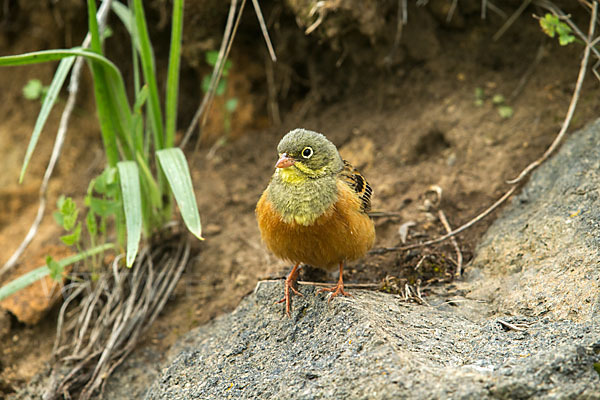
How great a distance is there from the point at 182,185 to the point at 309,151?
2.93ft

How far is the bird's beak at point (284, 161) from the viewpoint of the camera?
11.9 ft

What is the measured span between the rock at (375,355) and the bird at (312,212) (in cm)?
25

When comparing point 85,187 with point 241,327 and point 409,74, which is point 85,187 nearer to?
point 241,327

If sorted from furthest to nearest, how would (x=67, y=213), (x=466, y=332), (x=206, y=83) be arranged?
1. (x=206, y=83)
2. (x=67, y=213)
3. (x=466, y=332)

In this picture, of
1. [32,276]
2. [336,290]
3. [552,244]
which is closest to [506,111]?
[552,244]

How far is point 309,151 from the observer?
12.2 ft

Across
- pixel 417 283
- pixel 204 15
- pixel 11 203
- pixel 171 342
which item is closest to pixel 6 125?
pixel 11 203

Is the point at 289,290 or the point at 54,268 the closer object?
the point at 289,290

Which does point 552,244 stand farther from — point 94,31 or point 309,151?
point 94,31

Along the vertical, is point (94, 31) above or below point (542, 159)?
above

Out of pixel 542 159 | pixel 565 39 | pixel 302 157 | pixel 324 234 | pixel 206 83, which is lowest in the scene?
pixel 542 159

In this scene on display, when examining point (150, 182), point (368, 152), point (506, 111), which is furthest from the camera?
point (368, 152)

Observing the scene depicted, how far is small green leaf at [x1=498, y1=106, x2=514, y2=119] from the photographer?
4.78m

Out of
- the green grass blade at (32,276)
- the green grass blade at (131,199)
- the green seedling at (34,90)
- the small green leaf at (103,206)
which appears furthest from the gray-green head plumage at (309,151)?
the green seedling at (34,90)
